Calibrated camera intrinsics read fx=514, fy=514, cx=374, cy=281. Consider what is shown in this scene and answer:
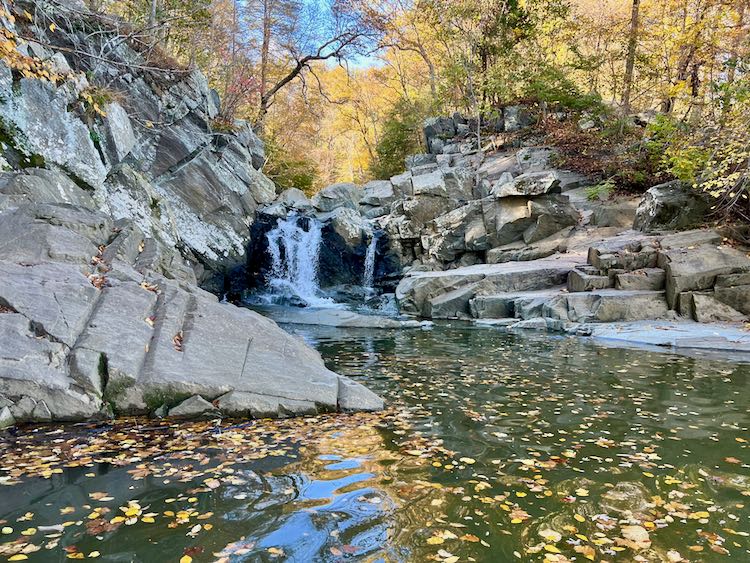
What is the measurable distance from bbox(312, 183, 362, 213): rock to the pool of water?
19.5 meters

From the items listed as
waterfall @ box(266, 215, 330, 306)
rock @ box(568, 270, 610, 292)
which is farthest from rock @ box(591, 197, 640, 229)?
waterfall @ box(266, 215, 330, 306)

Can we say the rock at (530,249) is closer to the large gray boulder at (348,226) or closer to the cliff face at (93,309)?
the large gray boulder at (348,226)

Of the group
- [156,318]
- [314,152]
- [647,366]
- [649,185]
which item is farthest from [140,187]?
[314,152]

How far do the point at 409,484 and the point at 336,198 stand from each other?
2312cm

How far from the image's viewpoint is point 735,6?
1466 centimetres

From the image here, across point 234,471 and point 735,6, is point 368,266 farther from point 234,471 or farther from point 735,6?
point 234,471

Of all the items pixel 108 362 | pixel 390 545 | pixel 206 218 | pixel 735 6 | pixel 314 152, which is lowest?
pixel 390 545

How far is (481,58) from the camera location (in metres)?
29.8

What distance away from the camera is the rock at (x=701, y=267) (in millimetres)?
13984

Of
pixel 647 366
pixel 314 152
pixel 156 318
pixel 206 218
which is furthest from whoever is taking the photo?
pixel 314 152

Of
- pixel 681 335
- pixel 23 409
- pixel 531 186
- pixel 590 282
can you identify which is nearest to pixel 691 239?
pixel 590 282

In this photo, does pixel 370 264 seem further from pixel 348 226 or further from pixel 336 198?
pixel 336 198

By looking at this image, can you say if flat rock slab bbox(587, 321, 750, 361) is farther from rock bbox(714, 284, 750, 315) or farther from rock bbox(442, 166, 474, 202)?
rock bbox(442, 166, 474, 202)

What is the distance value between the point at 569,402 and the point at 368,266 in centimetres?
1700
